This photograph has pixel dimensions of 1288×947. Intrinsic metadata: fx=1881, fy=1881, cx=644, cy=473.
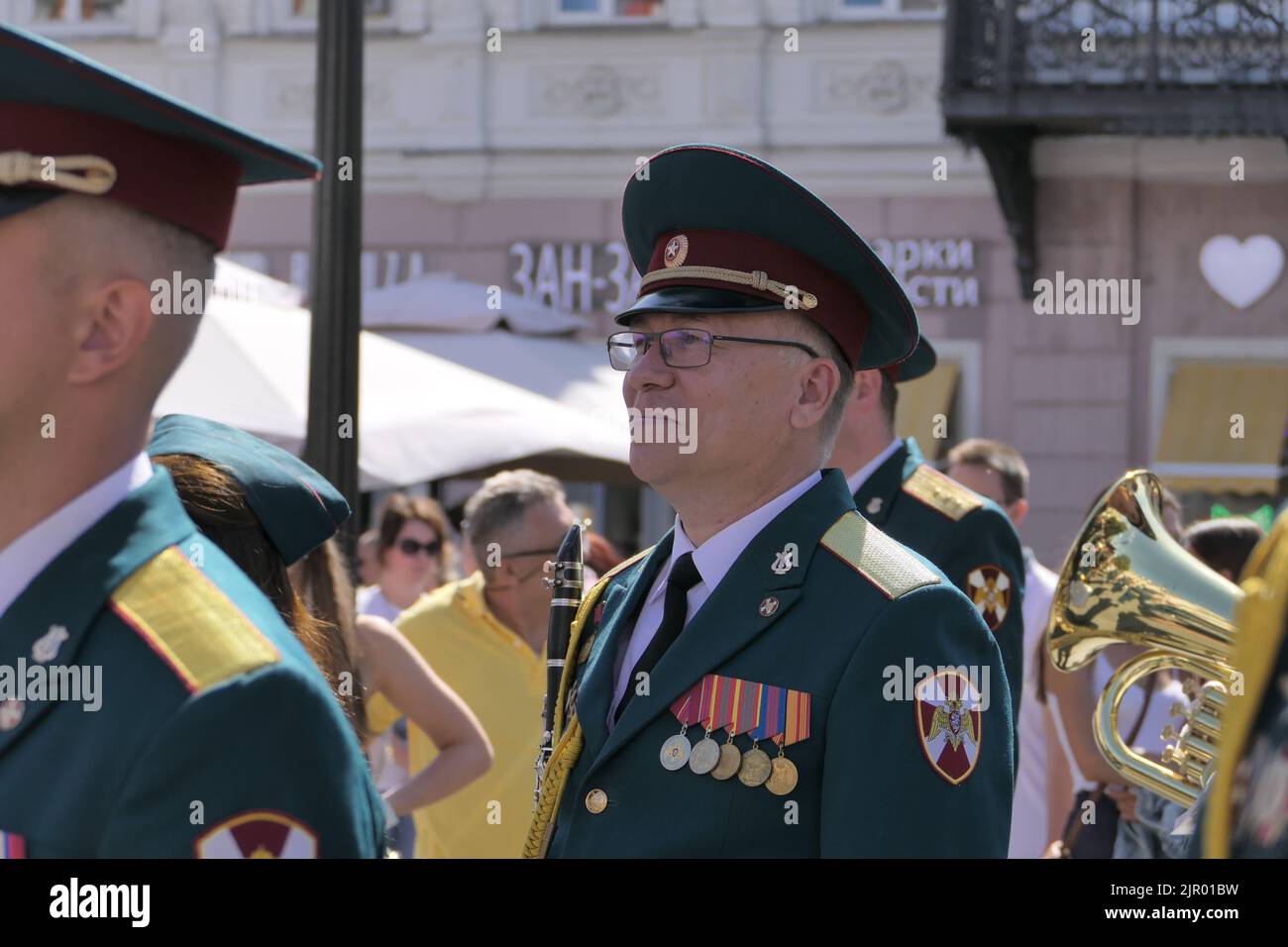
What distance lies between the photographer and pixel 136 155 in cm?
161

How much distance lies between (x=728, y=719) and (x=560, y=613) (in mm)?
634

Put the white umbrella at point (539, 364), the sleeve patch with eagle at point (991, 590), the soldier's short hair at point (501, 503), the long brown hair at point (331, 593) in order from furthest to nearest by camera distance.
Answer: the white umbrella at point (539, 364), the soldier's short hair at point (501, 503), the sleeve patch with eagle at point (991, 590), the long brown hair at point (331, 593)

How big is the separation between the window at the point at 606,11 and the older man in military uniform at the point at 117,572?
39.1ft

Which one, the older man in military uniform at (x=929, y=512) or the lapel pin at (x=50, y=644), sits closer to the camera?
the lapel pin at (x=50, y=644)

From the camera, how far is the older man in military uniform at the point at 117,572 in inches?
56.9

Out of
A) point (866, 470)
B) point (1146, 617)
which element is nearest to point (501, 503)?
point (866, 470)

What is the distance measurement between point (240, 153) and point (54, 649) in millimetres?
487

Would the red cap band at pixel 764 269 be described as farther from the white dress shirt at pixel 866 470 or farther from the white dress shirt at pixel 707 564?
the white dress shirt at pixel 866 470

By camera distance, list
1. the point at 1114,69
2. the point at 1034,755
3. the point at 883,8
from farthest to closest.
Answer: the point at 883,8 < the point at 1114,69 < the point at 1034,755

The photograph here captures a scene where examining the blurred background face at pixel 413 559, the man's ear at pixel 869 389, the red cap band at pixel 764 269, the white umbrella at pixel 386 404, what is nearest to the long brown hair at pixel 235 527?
the red cap band at pixel 764 269

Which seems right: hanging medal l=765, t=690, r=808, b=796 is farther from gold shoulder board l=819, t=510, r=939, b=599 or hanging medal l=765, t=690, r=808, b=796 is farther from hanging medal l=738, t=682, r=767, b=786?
gold shoulder board l=819, t=510, r=939, b=599

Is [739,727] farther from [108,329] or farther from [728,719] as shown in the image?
[108,329]
